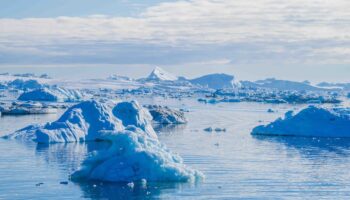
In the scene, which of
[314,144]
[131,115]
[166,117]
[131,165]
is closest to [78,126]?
[131,115]

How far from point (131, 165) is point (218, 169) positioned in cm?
425

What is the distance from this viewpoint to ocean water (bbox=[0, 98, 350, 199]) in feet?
61.6

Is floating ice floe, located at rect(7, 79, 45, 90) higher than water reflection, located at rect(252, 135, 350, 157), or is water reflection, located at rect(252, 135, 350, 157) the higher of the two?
floating ice floe, located at rect(7, 79, 45, 90)

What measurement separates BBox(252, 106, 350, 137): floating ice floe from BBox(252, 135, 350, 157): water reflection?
2.98ft

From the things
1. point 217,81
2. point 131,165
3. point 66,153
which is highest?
point 217,81

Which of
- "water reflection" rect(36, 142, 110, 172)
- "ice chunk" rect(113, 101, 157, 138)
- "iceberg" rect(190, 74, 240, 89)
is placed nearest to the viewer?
"water reflection" rect(36, 142, 110, 172)

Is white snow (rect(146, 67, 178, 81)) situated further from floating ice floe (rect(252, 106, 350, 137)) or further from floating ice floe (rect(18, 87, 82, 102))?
floating ice floe (rect(252, 106, 350, 137))

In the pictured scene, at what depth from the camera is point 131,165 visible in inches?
803

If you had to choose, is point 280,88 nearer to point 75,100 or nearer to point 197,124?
point 75,100

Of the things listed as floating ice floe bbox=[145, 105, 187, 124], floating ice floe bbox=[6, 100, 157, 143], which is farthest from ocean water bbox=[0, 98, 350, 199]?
floating ice floe bbox=[145, 105, 187, 124]

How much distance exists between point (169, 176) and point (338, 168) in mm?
8111

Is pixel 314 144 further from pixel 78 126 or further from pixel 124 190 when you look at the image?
pixel 124 190

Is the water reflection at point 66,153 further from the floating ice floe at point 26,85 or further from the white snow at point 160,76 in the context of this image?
the white snow at point 160,76

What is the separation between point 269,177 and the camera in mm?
21984
